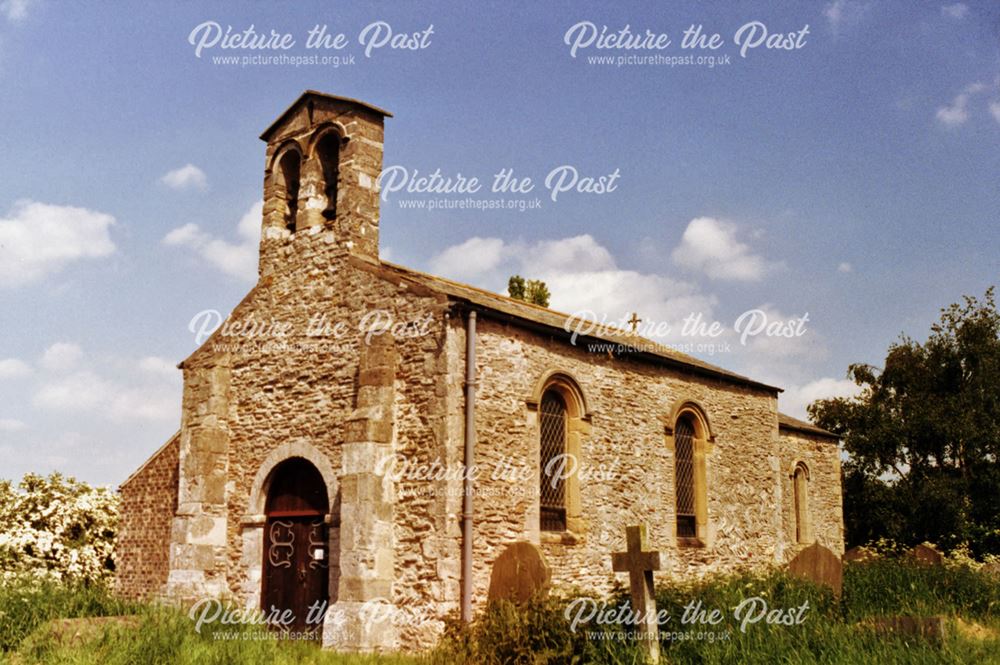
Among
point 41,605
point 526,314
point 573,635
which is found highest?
point 526,314

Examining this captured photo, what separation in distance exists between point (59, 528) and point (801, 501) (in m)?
16.5

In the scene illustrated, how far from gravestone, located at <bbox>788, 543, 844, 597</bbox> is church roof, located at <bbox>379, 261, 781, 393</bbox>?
497 centimetres

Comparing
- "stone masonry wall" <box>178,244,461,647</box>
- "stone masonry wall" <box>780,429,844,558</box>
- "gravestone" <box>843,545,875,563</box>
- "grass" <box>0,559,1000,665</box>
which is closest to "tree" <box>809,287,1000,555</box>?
"stone masonry wall" <box>780,429,844,558</box>

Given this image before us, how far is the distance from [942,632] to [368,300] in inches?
342

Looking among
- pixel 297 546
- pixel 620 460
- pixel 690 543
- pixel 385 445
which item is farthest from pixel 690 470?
pixel 297 546

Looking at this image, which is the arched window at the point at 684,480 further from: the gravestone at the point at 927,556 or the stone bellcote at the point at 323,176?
the stone bellcote at the point at 323,176

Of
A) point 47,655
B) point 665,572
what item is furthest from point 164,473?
point 665,572

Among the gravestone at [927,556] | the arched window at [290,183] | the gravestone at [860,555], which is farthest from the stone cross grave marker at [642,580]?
the gravestone at [860,555]

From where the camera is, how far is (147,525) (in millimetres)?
16312

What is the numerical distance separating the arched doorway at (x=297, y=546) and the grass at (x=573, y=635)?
151 centimetres

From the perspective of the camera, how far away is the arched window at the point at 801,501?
71.5ft

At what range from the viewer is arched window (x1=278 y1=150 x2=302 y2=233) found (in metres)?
15.7

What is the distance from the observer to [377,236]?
14.5 meters

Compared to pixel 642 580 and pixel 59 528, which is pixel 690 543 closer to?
pixel 642 580
